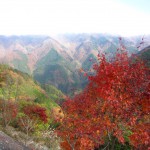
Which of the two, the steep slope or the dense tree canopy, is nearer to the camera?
the dense tree canopy

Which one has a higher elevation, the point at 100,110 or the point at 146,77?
the point at 146,77

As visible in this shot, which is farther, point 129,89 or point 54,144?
point 54,144

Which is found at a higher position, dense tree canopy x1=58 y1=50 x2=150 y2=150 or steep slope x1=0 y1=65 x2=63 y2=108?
dense tree canopy x1=58 y1=50 x2=150 y2=150

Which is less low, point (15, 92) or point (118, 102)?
point (118, 102)

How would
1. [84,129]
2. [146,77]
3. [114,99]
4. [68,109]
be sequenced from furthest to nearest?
[68,109]
[84,129]
[146,77]
[114,99]

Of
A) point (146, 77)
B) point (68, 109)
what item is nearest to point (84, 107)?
point (68, 109)

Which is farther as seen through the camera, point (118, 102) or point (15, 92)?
point (15, 92)

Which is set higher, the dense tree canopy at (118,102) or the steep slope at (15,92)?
the dense tree canopy at (118,102)

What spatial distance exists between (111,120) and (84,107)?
3162 millimetres

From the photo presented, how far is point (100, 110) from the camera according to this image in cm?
1722

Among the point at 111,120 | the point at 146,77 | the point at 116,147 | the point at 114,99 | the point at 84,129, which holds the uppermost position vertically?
the point at 146,77

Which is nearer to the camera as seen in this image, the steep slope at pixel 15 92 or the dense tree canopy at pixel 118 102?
the dense tree canopy at pixel 118 102

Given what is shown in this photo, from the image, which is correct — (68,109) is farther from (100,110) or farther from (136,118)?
(136,118)

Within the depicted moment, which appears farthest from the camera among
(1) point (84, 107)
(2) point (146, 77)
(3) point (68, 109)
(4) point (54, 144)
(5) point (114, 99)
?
(4) point (54, 144)
